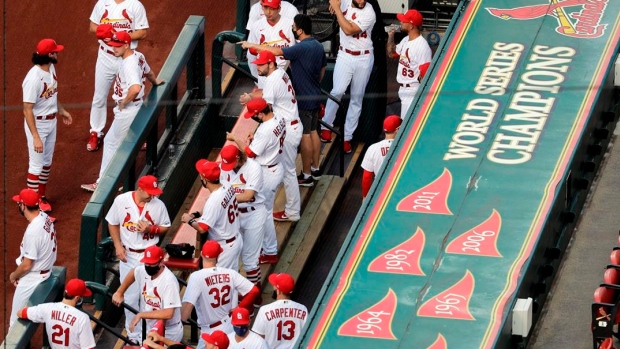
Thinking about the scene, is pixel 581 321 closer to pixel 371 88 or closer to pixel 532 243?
pixel 532 243

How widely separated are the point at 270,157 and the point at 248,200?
547mm

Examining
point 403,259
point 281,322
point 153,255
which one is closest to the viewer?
point 281,322

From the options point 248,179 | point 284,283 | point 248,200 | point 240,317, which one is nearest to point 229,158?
point 248,179

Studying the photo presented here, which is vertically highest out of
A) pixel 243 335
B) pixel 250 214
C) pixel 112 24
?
pixel 112 24

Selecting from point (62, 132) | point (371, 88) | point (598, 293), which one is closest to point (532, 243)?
point (598, 293)

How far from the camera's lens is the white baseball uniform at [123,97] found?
59.2 ft

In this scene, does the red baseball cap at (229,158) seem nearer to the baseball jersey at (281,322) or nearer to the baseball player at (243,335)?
the baseball jersey at (281,322)

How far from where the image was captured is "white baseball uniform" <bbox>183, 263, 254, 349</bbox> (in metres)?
15.9

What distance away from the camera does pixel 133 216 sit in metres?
16.5

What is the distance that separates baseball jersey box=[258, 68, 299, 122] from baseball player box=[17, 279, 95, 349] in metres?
2.74

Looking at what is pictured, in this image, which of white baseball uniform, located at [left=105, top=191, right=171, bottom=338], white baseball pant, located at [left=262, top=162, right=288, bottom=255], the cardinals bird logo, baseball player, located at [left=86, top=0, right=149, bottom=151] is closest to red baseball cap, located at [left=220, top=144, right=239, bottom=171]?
white baseball pant, located at [left=262, top=162, right=288, bottom=255]

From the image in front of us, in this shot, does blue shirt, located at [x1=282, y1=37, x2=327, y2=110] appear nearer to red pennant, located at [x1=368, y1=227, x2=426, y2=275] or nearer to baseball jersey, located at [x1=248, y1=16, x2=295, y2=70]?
baseball jersey, located at [x1=248, y1=16, x2=295, y2=70]

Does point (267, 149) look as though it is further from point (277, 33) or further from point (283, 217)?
point (277, 33)

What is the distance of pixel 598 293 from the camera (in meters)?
15.7
